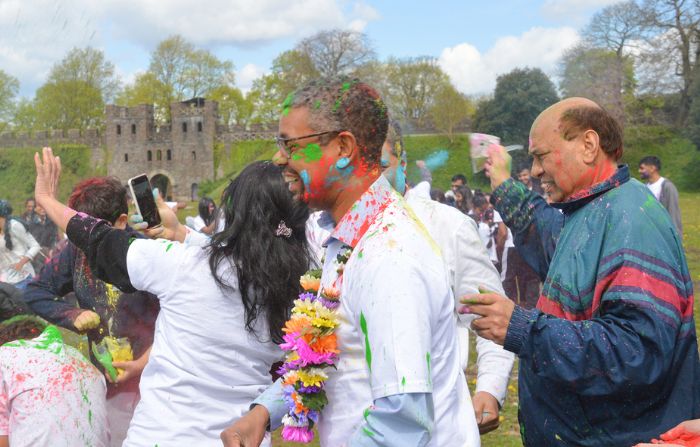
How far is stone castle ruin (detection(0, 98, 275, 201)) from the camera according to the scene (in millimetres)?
56438

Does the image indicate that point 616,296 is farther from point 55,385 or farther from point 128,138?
point 128,138

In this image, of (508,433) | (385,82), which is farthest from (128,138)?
(508,433)

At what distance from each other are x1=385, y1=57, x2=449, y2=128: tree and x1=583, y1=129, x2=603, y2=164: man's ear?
45942 millimetres

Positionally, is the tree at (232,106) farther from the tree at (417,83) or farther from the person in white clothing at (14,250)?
the person in white clothing at (14,250)

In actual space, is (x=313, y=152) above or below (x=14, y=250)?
above

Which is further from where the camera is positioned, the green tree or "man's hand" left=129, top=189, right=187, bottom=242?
the green tree

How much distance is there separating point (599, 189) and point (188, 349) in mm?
1656

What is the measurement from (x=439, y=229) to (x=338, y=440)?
42.4 inches

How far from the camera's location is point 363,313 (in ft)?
5.66

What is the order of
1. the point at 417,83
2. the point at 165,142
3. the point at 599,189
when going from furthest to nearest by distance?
the point at 165,142 < the point at 417,83 < the point at 599,189

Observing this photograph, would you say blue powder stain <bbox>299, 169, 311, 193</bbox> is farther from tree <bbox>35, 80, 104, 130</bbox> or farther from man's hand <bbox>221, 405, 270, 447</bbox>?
tree <bbox>35, 80, 104, 130</bbox>

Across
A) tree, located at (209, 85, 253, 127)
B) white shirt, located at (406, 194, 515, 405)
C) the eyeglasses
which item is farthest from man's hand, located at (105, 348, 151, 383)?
tree, located at (209, 85, 253, 127)

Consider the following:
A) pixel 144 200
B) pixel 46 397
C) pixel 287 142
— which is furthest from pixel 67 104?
pixel 287 142

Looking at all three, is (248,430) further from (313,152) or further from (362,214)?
(313,152)
